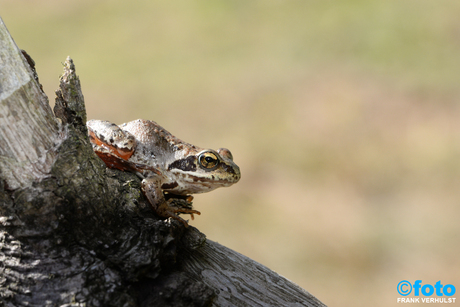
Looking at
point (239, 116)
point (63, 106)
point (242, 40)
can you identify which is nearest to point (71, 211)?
point (63, 106)

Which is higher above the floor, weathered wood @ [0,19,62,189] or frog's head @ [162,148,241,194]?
frog's head @ [162,148,241,194]

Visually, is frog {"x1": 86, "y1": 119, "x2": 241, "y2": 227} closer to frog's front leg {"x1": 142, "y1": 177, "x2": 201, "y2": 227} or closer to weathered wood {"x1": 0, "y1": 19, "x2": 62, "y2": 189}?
frog's front leg {"x1": 142, "y1": 177, "x2": 201, "y2": 227}

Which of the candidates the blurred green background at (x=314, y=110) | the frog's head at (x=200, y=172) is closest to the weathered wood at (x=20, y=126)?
the frog's head at (x=200, y=172)

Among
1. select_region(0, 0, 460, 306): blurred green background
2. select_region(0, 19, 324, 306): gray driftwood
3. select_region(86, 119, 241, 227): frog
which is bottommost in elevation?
select_region(0, 19, 324, 306): gray driftwood

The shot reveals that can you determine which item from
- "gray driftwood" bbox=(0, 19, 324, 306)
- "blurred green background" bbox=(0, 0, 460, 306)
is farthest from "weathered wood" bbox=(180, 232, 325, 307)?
"blurred green background" bbox=(0, 0, 460, 306)

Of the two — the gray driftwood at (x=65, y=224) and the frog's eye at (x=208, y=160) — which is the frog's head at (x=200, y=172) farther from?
the gray driftwood at (x=65, y=224)

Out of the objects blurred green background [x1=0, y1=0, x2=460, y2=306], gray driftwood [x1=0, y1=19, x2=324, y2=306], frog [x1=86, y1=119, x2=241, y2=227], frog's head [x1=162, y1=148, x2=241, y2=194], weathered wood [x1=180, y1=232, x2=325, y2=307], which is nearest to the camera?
gray driftwood [x1=0, y1=19, x2=324, y2=306]
